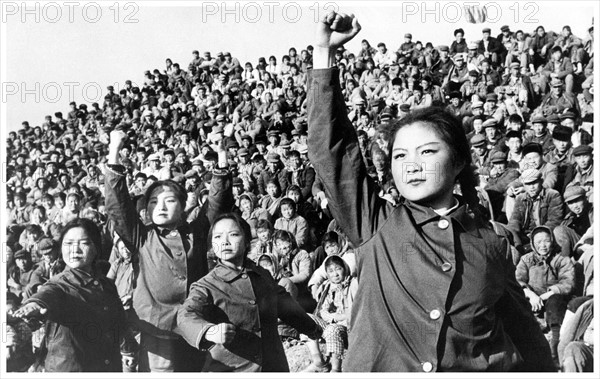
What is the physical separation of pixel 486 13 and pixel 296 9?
1.40 meters

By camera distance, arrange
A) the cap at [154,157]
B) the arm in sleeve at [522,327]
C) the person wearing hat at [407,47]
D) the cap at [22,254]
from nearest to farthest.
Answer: the arm in sleeve at [522,327] → the cap at [22,254] → the person wearing hat at [407,47] → the cap at [154,157]

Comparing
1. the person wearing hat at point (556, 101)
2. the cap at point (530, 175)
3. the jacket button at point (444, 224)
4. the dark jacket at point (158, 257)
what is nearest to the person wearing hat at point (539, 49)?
the person wearing hat at point (556, 101)

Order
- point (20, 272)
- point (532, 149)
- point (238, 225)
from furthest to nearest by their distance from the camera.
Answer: point (20, 272)
point (532, 149)
point (238, 225)

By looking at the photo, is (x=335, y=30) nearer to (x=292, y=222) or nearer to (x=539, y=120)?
(x=292, y=222)

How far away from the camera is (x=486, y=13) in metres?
7.39

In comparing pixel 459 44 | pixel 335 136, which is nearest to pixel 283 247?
Answer: pixel 335 136

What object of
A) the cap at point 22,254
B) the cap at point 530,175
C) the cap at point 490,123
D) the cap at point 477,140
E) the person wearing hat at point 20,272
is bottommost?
the person wearing hat at point 20,272

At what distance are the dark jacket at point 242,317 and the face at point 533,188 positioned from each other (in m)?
1.80

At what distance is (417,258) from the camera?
5566mm

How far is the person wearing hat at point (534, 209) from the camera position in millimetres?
6922

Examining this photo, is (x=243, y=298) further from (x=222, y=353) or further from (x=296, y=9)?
(x=296, y=9)

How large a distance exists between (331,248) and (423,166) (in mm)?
1482

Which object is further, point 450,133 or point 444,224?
point 450,133

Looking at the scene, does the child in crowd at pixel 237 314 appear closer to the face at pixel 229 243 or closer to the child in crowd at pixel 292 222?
the face at pixel 229 243
